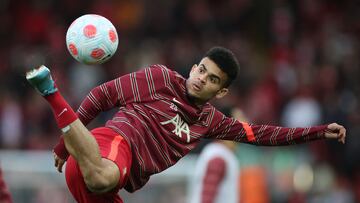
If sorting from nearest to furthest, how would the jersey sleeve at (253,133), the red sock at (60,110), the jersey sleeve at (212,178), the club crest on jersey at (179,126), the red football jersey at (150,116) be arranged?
the red sock at (60,110), the red football jersey at (150,116), the club crest on jersey at (179,126), the jersey sleeve at (253,133), the jersey sleeve at (212,178)

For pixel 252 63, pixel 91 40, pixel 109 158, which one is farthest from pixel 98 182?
pixel 252 63

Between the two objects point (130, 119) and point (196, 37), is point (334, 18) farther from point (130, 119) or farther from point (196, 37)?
point (130, 119)

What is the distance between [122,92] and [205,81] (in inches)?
25.4

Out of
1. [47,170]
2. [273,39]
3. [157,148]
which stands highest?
[157,148]

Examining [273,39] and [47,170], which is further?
[273,39]

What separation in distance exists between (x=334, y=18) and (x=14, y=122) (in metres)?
5.71

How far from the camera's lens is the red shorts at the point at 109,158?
6613 millimetres

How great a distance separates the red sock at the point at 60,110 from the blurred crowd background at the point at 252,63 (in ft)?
19.0

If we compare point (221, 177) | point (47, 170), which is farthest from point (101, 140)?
point (47, 170)

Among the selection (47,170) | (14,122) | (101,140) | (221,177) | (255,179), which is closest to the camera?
(101,140)

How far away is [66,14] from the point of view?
1655cm

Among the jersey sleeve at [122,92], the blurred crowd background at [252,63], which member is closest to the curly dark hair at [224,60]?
the jersey sleeve at [122,92]

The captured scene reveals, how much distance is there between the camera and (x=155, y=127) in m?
6.94

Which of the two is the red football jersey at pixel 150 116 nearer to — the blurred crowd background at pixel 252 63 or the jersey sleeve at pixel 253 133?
the jersey sleeve at pixel 253 133
